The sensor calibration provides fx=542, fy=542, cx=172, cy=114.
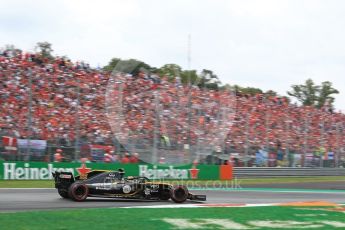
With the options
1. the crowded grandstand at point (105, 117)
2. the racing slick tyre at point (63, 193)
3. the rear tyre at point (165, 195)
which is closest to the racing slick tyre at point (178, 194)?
the rear tyre at point (165, 195)

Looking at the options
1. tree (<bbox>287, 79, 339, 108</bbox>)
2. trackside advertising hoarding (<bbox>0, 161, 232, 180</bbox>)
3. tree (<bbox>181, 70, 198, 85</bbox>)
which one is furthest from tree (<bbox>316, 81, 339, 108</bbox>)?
trackside advertising hoarding (<bbox>0, 161, 232, 180</bbox>)

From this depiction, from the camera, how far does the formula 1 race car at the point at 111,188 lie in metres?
12.7

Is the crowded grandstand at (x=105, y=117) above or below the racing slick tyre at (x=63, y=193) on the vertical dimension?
above

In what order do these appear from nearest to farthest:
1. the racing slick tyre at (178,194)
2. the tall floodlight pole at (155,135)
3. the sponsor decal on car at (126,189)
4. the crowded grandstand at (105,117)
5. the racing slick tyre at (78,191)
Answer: the racing slick tyre at (78,191), the sponsor decal on car at (126,189), the racing slick tyre at (178,194), the crowded grandstand at (105,117), the tall floodlight pole at (155,135)

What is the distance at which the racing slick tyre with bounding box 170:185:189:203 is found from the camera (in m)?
13.3

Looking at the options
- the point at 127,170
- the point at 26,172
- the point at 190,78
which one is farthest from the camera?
the point at 190,78

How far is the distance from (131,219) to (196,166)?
54.0ft

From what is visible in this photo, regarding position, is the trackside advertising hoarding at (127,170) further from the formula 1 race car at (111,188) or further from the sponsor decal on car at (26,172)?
the formula 1 race car at (111,188)

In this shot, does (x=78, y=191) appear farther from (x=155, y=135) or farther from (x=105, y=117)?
(x=105, y=117)

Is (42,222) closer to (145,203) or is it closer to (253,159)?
(145,203)

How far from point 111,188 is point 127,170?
10051mm

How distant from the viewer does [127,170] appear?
2298 centimetres

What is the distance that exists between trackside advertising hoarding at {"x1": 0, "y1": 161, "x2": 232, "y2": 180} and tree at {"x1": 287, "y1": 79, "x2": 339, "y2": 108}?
36.2 m

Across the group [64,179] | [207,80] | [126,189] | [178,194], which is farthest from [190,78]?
[64,179]
